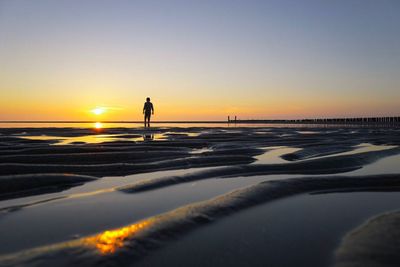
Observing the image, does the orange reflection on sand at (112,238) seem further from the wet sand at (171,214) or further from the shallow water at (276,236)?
the shallow water at (276,236)

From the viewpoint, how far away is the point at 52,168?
4480mm

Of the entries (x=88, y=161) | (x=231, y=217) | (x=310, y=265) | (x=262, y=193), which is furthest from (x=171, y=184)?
(x=88, y=161)

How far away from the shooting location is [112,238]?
1761 millimetres

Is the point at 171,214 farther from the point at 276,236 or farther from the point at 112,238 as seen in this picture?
the point at 276,236

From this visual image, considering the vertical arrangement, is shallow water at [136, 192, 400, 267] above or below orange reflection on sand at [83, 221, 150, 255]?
below

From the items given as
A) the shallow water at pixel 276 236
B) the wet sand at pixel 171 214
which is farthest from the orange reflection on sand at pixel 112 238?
the shallow water at pixel 276 236

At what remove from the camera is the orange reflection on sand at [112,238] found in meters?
1.60

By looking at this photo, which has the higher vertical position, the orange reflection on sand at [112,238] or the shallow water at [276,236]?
the orange reflection on sand at [112,238]

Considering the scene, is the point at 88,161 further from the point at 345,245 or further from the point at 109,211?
Result: the point at 345,245

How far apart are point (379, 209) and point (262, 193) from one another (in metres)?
0.85

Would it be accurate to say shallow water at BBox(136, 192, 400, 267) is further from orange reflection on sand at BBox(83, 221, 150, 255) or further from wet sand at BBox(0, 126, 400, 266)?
orange reflection on sand at BBox(83, 221, 150, 255)

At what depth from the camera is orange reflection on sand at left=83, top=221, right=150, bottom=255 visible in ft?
5.26

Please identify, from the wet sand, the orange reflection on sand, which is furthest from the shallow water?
the orange reflection on sand

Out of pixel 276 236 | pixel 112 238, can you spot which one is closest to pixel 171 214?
pixel 112 238
